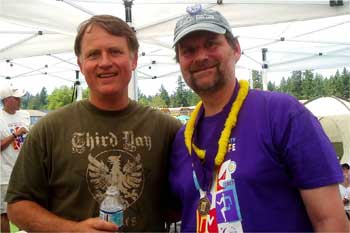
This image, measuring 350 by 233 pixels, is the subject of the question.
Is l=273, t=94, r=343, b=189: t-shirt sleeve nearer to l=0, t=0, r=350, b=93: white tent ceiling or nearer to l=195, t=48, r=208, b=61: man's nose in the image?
l=195, t=48, r=208, b=61: man's nose

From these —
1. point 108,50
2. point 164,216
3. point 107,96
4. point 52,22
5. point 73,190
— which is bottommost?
point 164,216

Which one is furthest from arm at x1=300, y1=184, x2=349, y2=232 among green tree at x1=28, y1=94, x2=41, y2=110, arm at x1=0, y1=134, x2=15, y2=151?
green tree at x1=28, y1=94, x2=41, y2=110

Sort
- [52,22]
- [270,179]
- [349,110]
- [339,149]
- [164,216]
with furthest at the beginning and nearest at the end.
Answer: [349,110]
[339,149]
[52,22]
[164,216]
[270,179]

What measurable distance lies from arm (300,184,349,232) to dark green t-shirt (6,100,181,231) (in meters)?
0.64

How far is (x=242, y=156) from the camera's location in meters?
1.39

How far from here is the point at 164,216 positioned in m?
1.76

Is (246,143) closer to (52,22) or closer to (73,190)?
(73,190)

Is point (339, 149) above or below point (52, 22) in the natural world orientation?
below

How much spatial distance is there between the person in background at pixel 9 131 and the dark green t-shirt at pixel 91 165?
342 cm

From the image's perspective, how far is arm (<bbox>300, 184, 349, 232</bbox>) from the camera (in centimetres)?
129

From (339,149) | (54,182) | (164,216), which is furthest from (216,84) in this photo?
(339,149)

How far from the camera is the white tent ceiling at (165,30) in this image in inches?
183

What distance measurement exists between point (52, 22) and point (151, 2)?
1.30 metres

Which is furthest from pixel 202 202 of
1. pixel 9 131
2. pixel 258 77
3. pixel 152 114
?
pixel 258 77
